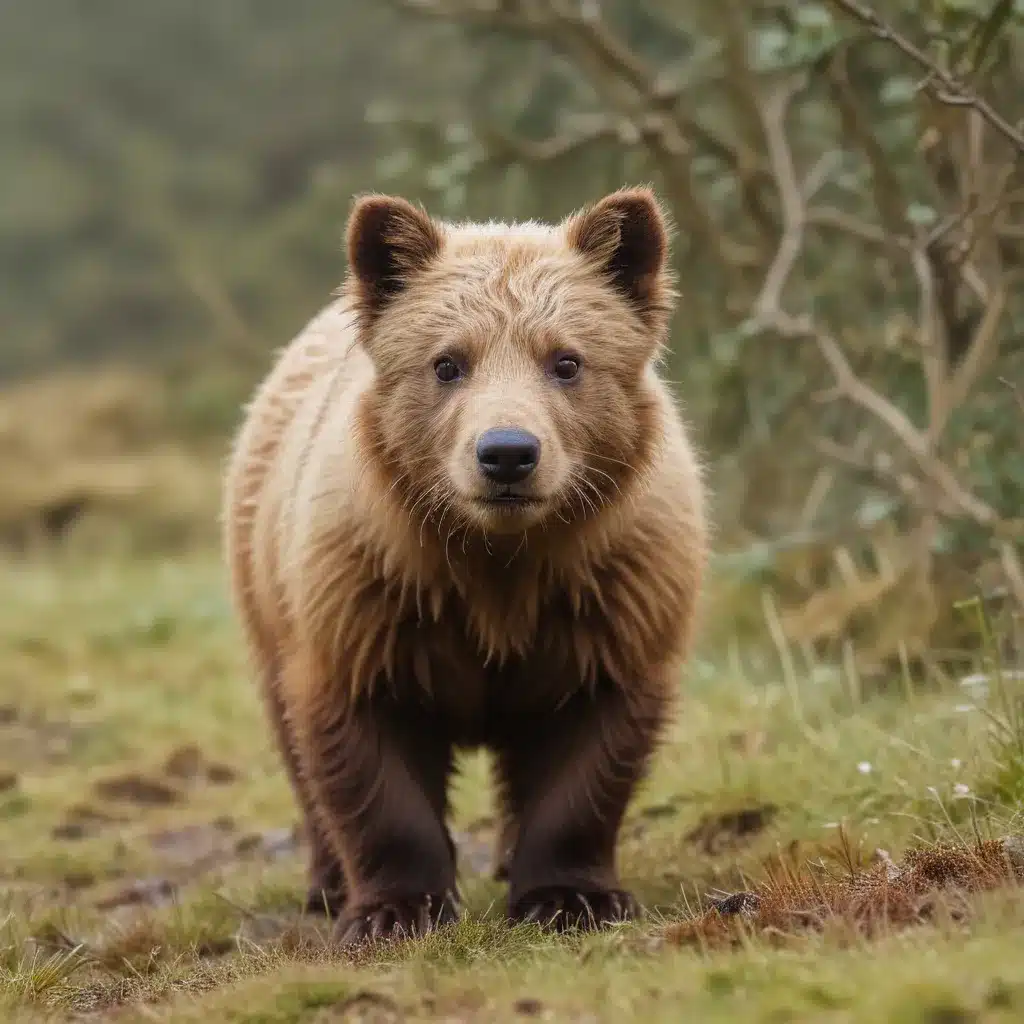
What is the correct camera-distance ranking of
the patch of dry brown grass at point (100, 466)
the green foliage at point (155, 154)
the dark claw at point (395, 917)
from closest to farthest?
the dark claw at point (395, 917) < the patch of dry brown grass at point (100, 466) < the green foliage at point (155, 154)

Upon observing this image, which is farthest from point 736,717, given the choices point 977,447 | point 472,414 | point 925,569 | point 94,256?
point 94,256

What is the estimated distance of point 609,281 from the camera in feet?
17.0

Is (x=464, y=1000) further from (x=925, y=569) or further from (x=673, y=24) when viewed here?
(x=673, y=24)

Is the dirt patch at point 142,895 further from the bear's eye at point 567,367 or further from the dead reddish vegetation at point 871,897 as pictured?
the dead reddish vegetation at point 871,897

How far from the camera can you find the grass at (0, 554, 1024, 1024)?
3.33 m

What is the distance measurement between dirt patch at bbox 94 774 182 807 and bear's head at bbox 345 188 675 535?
3438mm

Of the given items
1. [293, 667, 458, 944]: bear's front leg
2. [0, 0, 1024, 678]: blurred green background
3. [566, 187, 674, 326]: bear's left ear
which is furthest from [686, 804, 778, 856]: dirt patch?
[566, 187, 674, 326]: bear's left ear

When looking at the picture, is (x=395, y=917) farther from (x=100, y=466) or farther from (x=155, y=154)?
(x=155, y=154)

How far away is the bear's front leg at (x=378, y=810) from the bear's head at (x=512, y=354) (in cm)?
67

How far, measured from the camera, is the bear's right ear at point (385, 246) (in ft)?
16.8

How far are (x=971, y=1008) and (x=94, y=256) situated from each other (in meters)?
19.8

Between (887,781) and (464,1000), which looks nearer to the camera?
(464,1000)

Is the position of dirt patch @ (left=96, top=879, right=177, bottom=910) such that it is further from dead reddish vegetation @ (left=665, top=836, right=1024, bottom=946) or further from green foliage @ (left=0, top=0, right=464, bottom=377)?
green foliage @ (left=0, top=0, right=464, bottom=377)

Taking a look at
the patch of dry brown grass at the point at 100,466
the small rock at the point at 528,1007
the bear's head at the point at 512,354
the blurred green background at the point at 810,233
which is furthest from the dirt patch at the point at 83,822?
the patch of dry brown grass at the point at 100,466
